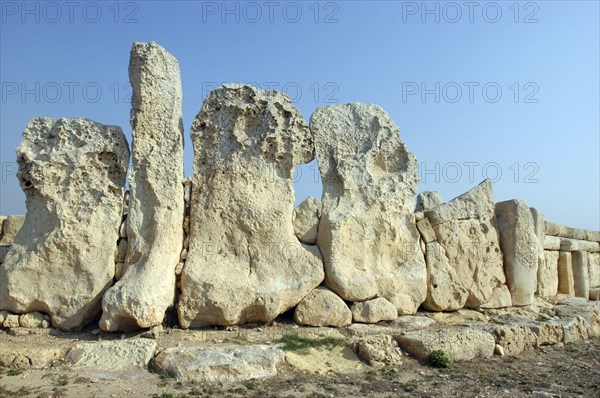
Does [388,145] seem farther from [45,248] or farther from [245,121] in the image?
[45,248]

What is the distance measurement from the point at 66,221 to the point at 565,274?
10407mm

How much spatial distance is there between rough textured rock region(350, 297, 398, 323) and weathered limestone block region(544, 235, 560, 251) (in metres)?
5.56

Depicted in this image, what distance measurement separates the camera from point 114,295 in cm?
677

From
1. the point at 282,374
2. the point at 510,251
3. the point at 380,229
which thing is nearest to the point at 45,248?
the point at 282,374

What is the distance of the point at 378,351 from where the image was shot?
661 cm

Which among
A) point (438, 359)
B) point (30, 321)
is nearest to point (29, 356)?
point (30, 321)

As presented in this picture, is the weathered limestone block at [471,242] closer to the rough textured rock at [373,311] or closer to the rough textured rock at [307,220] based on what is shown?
the rough textured rock at [373,311]

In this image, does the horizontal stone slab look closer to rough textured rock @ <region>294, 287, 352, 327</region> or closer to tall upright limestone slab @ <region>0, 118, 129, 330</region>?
rough textured rock @ <region>294, 287, 352, 327</region>

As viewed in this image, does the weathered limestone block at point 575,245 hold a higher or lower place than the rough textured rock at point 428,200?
lower

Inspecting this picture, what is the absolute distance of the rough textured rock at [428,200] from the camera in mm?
10266

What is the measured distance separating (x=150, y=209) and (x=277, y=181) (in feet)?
6.04

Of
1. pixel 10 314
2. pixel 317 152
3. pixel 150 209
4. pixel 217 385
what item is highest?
pixel 317 152

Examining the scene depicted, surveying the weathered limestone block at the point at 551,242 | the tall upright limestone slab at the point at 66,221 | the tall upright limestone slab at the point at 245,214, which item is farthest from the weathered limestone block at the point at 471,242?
the tall upright limestone slab at the point at 66,221

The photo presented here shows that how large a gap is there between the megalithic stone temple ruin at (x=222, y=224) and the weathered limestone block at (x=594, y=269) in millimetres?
7213
